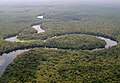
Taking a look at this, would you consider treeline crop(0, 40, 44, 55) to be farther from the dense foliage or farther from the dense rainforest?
the dense foliage

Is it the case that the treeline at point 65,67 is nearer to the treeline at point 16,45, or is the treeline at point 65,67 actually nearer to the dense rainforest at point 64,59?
the dense rainforest at point 64,59

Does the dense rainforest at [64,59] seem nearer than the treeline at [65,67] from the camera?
No

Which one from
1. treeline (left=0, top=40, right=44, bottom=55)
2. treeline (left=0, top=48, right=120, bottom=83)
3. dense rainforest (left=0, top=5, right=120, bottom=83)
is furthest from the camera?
treeline (left=0, top=40, right=44, bottom=55)

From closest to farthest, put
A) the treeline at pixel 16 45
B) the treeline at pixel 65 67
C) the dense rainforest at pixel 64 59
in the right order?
the treeline at pixel 65 67 → the dense rainforest at pixel 64 59 → the treeline at pixel 16 45

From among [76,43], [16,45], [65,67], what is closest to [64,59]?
[65,67]

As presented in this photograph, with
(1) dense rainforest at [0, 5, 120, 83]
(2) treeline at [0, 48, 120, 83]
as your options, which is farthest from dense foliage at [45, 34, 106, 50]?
(2) treeline at [0, 48, 120, 83]

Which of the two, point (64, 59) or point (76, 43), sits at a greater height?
point (64, 59)

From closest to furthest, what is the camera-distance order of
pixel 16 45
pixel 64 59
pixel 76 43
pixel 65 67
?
1. pixel 65 67
2. pixel 64 59
3. pixel 16 45
4. pixel 76 43

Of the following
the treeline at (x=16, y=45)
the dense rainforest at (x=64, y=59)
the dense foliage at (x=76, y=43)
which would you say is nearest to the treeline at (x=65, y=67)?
the dense rainforest at (x=64, y=59)

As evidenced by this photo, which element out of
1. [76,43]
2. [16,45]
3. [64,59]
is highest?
[64,59]

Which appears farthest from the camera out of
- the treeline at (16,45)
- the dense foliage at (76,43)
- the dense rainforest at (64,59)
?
the dense foliage at (76,43)

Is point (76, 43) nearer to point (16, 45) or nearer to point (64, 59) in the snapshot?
point (64, 59)
